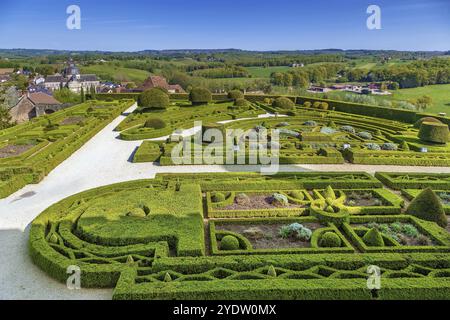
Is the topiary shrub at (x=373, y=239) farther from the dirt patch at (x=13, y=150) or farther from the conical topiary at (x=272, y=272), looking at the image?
the dirt patch at (x=13, y=150)

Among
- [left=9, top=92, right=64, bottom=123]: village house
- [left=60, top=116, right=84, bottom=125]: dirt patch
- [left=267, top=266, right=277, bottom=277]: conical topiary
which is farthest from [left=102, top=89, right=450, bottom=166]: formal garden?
[left=9, top=92, right=64, bottom=123]: village house

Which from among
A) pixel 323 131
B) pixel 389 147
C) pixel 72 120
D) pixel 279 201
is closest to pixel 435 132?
pixel 389 147

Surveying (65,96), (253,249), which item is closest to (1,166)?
(253,249)

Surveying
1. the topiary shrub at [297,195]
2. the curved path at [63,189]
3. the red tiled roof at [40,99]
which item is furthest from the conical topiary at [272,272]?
the red tiled roof at [40,99]

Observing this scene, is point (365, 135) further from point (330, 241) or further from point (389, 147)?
point (330, 241)

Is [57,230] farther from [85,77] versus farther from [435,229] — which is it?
[85,77]

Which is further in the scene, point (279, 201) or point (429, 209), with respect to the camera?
point (279, 201)
